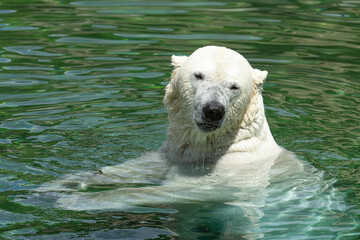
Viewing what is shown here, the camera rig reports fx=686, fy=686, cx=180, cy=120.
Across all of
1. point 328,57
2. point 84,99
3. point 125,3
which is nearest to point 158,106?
point 84,99

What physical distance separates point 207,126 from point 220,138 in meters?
0.40

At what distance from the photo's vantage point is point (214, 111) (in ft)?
17.6

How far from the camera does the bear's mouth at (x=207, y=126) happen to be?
5516mm

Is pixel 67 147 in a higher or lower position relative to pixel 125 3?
lower

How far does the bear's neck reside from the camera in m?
5.89

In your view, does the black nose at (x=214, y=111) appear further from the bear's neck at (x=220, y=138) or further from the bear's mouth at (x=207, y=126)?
the bear's neck at (x=220, y=138)

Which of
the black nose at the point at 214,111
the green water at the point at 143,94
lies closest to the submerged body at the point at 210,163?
the black nose at the point at 214,111

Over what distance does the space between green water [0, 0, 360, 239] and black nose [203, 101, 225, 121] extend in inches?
28.7

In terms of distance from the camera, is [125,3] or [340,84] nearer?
[340,84]

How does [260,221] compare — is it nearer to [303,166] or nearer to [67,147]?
[303,166]

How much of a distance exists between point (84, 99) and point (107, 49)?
2390 millimetres

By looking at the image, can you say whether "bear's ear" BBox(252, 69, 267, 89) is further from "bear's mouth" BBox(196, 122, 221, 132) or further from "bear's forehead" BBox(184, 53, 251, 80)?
"bear's mouth" BBox(196, 122, 221, 132)

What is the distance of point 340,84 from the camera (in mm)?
8992

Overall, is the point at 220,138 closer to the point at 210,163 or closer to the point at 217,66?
the point at 210,163
